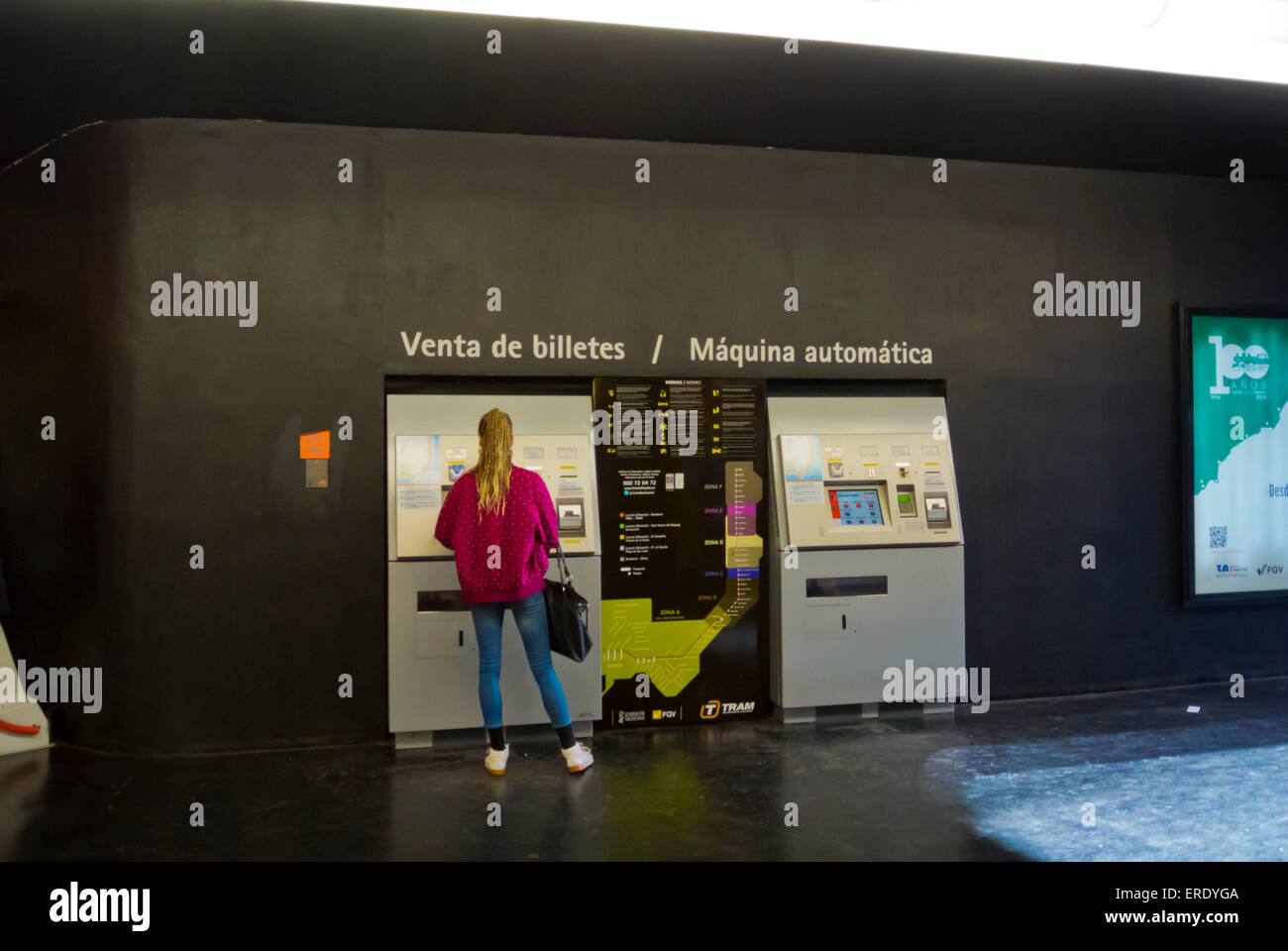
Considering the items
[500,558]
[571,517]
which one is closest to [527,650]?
Answer: [500,558]

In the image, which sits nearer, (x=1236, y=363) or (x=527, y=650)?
(x=527, y=650)

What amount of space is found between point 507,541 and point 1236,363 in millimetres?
5120

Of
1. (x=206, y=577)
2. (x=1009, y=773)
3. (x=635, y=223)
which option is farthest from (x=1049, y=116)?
(x=206, y=577)

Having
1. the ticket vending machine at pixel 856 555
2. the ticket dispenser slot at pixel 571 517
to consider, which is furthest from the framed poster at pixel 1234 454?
the ticket dispenser slot at pixel 571 517

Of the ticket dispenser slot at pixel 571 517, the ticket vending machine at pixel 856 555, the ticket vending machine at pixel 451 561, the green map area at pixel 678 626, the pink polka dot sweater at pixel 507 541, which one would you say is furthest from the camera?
the ticket vending machine at pixel 856 555

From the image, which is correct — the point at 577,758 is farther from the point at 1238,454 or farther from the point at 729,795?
the point at 1238,454

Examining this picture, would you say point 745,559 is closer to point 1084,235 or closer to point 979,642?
point 979,642

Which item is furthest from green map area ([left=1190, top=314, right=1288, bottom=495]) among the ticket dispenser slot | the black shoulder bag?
the black shoulder bag

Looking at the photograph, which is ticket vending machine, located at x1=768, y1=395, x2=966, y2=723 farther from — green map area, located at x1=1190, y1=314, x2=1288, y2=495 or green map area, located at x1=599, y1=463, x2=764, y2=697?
green map area, located at x1=1190, y1=314, x2=1288, y2=495

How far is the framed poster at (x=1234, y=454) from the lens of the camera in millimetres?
6246

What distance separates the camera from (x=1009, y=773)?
181 inches

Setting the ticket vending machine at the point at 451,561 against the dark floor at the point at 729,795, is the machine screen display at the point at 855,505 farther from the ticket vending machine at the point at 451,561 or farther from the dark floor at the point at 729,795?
the ticket vending machine at the point at 451,561

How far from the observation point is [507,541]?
448 cm
